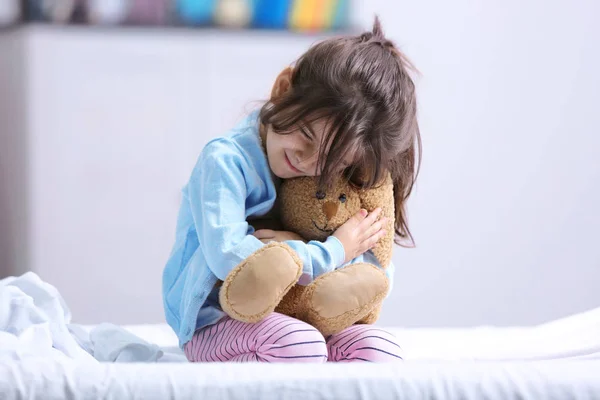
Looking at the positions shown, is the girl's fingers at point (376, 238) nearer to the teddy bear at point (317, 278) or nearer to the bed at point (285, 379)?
the teddy bear at point (317, 278)

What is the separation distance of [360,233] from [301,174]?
118mm

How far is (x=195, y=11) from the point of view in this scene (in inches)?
96.9

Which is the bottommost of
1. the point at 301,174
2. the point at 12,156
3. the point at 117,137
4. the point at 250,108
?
the point at 12,156

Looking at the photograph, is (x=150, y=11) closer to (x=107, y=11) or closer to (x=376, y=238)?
(x=107, y=11)

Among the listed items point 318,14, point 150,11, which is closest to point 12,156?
point 150,11

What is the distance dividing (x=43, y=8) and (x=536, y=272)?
69.8 inches

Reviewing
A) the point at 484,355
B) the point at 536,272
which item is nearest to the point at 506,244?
the point at 536,272

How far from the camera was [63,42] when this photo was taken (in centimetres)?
234

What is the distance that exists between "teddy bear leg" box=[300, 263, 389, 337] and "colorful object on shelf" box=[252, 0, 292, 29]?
5.09 feet

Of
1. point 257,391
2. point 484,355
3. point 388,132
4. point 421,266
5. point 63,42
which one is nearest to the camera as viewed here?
point 257,391

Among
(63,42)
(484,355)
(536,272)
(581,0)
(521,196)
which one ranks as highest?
(581,0)

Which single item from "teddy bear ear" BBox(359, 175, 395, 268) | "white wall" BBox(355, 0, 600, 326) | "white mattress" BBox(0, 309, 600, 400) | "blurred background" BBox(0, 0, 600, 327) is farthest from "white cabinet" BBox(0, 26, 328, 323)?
"white mattress" BBox(0, 309, 600, 400)

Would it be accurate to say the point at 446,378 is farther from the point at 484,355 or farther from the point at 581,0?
the point at 581,0

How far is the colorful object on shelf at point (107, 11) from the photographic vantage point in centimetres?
240
